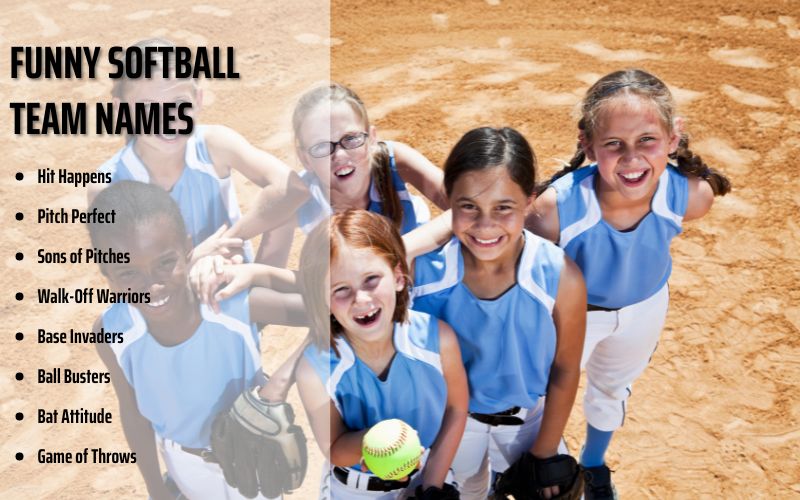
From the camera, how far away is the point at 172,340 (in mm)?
Result: 2898

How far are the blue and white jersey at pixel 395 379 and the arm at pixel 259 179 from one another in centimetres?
106

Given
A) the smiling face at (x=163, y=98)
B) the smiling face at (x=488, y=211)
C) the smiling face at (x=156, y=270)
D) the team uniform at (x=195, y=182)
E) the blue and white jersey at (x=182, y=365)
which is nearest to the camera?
the smiling face at (x=488, y=211)

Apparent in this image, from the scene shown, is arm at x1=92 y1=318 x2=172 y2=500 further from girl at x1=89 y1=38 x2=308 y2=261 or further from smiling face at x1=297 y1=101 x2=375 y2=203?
smiling face at x1=297 y1=101 x2=375 y2=203

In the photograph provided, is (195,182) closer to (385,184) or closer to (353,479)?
(385,184)

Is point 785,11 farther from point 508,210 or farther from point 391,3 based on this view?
point 508,210

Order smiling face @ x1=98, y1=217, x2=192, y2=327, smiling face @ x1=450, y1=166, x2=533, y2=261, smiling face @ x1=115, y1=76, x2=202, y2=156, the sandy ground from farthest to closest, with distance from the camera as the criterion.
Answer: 1. the sandy ground
2. smiling face @ x1=115, y1=76, x2=202, y2=156
3. smiling face @ x1=98, y1=217, x2=192, y2=327
4. smiling face @ x1=450, y1=166, x2=533, y2=261

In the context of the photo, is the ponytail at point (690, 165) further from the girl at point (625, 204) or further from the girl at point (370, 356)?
the girl at point (370, 356)

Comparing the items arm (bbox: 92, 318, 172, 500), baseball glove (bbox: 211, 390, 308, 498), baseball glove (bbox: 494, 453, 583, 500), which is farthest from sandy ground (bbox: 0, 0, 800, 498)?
baseball glove (bbox: 494, 453, 583, 500)

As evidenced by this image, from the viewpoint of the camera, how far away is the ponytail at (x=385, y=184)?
3.03 meters

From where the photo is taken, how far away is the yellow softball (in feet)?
7.80

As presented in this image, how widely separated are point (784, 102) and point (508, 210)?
16.2 feet

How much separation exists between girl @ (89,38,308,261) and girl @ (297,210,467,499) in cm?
87

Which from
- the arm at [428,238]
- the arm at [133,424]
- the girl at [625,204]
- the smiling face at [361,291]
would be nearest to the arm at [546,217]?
the girl at [625,204]

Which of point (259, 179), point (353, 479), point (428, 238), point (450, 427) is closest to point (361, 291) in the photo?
point (428, 238)
